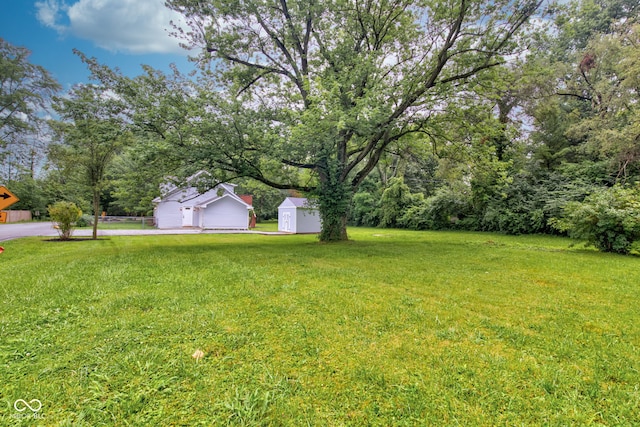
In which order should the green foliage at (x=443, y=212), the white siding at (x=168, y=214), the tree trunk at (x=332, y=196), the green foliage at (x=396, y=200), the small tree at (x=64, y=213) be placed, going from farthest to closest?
the white siding at (x=168, y=214) < the green foliage at (x=396, y=200) < the green foliage at (x=443, y=212) < the small tree at (x=64, y=213) < the tree trunk at (x=332, y=196)

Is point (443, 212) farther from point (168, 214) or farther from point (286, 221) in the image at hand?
point (168, 214)

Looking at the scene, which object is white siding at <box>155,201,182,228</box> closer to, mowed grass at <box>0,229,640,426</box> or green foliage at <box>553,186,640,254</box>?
mowed grass at <box>0,229,640,426</box>

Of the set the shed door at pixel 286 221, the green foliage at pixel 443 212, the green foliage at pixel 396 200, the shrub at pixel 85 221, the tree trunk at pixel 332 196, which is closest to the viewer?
the tree trunk at pixel 332 196

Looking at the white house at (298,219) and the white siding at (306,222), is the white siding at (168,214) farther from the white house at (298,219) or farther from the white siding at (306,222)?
the white siding at (306,222)

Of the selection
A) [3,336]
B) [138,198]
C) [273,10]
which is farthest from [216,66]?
[3,336]

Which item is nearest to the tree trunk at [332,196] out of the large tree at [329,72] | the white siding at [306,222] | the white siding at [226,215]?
the large tree at [329,72]

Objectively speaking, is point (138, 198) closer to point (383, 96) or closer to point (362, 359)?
point (383, 96)

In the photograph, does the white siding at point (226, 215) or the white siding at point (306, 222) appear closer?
the white siding at point (306, 222)

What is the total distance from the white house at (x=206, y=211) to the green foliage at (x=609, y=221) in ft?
65.1

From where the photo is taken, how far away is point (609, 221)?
867 centimetres

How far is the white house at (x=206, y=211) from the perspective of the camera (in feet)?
75.5

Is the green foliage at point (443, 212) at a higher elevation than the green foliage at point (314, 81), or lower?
lower

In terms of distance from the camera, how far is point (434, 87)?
10.1m

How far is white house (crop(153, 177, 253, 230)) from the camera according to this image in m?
23.0
